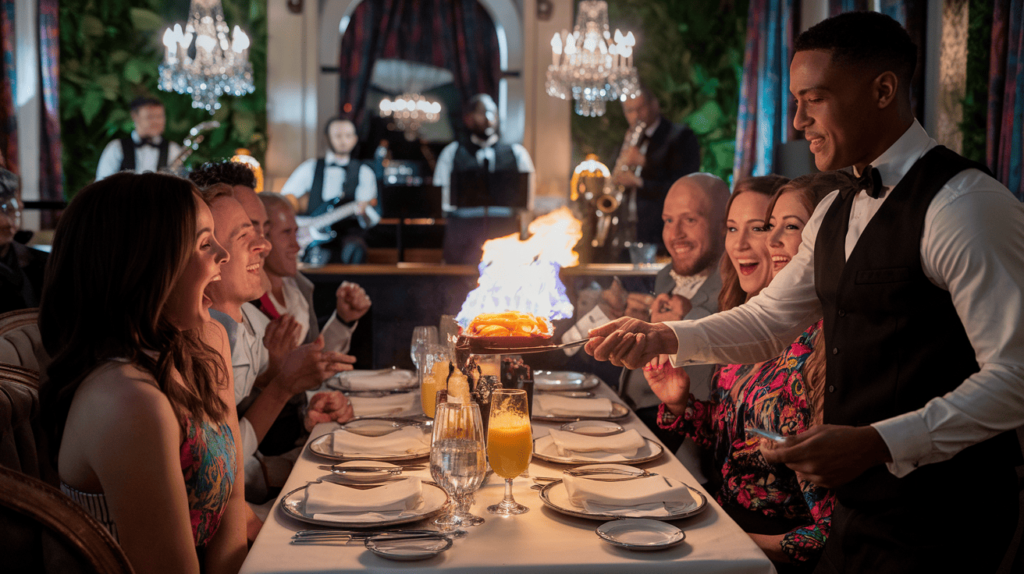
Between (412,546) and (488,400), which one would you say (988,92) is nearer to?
(488,400)

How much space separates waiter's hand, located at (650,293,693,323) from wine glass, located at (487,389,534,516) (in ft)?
4.56

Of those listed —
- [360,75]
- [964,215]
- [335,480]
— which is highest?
[360,75]

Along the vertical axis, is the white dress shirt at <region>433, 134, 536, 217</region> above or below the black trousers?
above

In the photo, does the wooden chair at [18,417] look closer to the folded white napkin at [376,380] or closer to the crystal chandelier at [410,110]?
the folded white napkin at [376,380]

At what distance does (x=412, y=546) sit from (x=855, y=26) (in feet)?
4.27

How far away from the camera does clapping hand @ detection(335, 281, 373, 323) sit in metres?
3.56

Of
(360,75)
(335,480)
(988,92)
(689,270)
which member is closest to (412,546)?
(335,480)

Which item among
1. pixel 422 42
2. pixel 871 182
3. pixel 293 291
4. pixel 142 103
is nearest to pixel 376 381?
pixel 293 291

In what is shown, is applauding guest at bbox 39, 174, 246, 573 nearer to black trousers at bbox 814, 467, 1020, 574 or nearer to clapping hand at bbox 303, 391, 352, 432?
clapping hand at bbox 303, 391, 352, 432

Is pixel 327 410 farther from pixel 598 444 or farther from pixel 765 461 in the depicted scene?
pixel 765 461

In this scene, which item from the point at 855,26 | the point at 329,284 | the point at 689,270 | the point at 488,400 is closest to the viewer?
the point at 855,26

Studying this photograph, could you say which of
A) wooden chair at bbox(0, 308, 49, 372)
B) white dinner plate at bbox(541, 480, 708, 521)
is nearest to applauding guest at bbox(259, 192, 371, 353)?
wooden chair at bbox(0, 308, 49, 372)

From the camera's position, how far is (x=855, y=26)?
1.50 metres

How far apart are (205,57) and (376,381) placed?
5.07m
